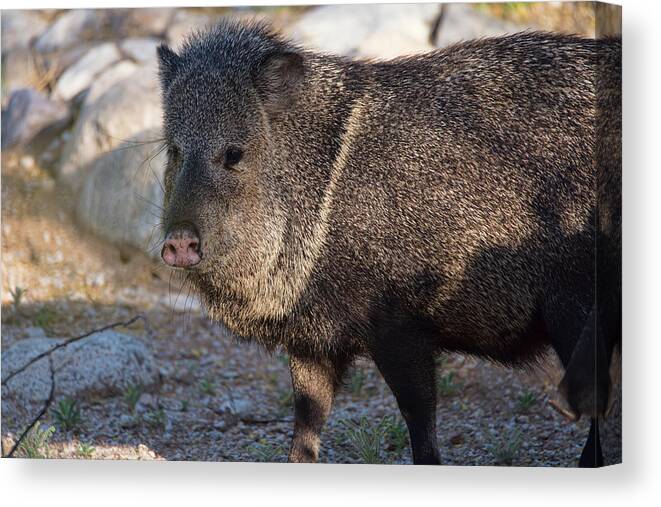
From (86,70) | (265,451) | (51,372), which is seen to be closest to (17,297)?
(51,372)

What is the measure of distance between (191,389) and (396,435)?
132 centimetres

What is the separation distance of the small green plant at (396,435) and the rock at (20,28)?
258 cm

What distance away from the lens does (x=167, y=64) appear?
4.68 meters

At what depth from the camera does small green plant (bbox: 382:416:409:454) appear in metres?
4.86

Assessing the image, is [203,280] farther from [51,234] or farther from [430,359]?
A: [51,234]

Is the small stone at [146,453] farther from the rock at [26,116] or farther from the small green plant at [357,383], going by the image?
the rock at [26,116]

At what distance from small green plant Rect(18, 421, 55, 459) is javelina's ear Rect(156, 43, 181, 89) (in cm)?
166

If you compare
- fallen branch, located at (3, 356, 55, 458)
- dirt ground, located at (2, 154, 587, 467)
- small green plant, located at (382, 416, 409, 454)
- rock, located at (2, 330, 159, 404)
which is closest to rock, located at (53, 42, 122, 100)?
dirt ground, located at (2, 154, 587, 467)

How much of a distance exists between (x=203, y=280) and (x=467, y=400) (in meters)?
1.42

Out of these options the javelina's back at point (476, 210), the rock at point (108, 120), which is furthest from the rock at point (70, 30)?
Result: the javelina's back at point (476, 210)

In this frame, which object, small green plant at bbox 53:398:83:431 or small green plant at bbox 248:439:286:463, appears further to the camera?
small green plant at bbox 53:398:83:431

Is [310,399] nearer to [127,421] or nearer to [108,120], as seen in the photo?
[127,421]

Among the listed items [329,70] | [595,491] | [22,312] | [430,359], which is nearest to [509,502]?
[595,491]

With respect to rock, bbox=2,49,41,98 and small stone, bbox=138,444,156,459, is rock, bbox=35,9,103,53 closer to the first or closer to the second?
rock, bbox=2,49,41,98
